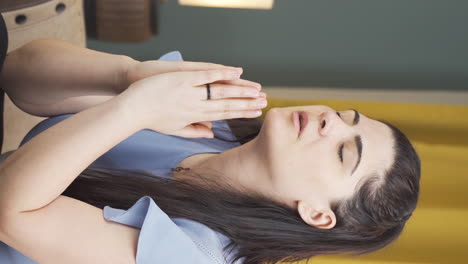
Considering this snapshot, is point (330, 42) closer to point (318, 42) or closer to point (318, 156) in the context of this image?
point (318, 42)

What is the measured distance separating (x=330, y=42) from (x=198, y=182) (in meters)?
1.66

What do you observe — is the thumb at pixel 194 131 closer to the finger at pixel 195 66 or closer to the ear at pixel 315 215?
the finger at pixel 195 66

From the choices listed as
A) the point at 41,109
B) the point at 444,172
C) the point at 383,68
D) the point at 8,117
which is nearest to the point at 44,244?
the point at 41,109

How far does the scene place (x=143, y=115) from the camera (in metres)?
1.12

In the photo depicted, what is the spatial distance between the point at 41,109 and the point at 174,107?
0.43 meters

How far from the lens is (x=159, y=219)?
1.14 m

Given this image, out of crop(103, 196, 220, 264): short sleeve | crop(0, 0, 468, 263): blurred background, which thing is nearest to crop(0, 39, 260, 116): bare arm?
crop(103, 196, 220, 264): short sleeve

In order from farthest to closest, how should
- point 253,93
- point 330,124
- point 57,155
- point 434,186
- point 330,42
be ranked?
point 330,42, point 434,186, point 330,124, point 253,93, point 57,155

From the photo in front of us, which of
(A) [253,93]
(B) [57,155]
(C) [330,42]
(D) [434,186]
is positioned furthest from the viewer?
(C) [330,42]

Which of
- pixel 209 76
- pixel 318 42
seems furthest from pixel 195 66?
pixel 318 42

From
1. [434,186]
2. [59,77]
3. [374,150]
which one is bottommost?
[434,186]

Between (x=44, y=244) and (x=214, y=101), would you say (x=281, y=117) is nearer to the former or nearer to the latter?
(x=214, y=101)

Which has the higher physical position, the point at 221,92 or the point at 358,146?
the point at 221,92

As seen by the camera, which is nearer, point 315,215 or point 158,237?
point 158,237
